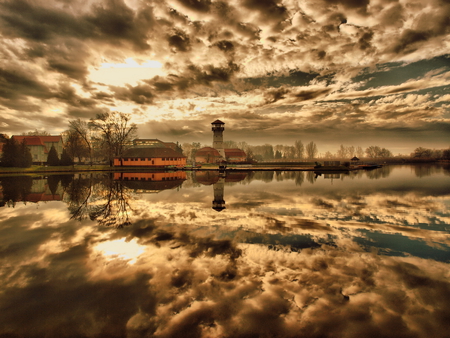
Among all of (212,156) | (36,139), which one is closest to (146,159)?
(212,156)

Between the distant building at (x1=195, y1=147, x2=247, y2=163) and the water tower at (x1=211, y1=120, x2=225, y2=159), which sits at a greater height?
the water tower at (x1=211, y1=120, x2=225, y2=159)

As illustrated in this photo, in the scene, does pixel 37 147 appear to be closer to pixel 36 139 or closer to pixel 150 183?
pixel 36 139

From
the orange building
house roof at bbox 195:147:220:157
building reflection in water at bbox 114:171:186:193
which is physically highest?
house roof at bbox 195:147:220:157

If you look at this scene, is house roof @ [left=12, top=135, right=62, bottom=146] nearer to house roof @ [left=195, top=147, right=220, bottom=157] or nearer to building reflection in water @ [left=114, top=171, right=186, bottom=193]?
house roof @ [left=195, top=147, right=220, bottom=157]

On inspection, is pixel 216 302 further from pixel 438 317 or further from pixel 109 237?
pixel 109 237

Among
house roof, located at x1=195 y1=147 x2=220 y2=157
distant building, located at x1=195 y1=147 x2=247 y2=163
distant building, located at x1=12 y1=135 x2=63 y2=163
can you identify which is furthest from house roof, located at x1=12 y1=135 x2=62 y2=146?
house roof, located at x1=195 y1=147 x2=220 y2=157

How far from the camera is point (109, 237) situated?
31.6 ft

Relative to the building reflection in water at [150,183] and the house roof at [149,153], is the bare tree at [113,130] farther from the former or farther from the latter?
the building reflection in water at [150,183]

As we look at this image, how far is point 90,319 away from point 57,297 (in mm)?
1452

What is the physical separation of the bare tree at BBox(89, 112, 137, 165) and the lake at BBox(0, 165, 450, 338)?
53.6 metres

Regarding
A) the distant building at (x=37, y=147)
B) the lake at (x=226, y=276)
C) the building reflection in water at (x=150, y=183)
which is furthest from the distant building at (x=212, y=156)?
the lake at (x=226, y=276)

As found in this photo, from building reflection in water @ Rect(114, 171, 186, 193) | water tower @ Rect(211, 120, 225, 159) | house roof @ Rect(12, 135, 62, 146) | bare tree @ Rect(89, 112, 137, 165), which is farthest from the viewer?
water tower @ Rect(211, 120, 225, 159)

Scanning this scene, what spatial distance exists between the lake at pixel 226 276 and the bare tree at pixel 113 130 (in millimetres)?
53558

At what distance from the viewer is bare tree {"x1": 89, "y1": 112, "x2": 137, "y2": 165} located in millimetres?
60562
